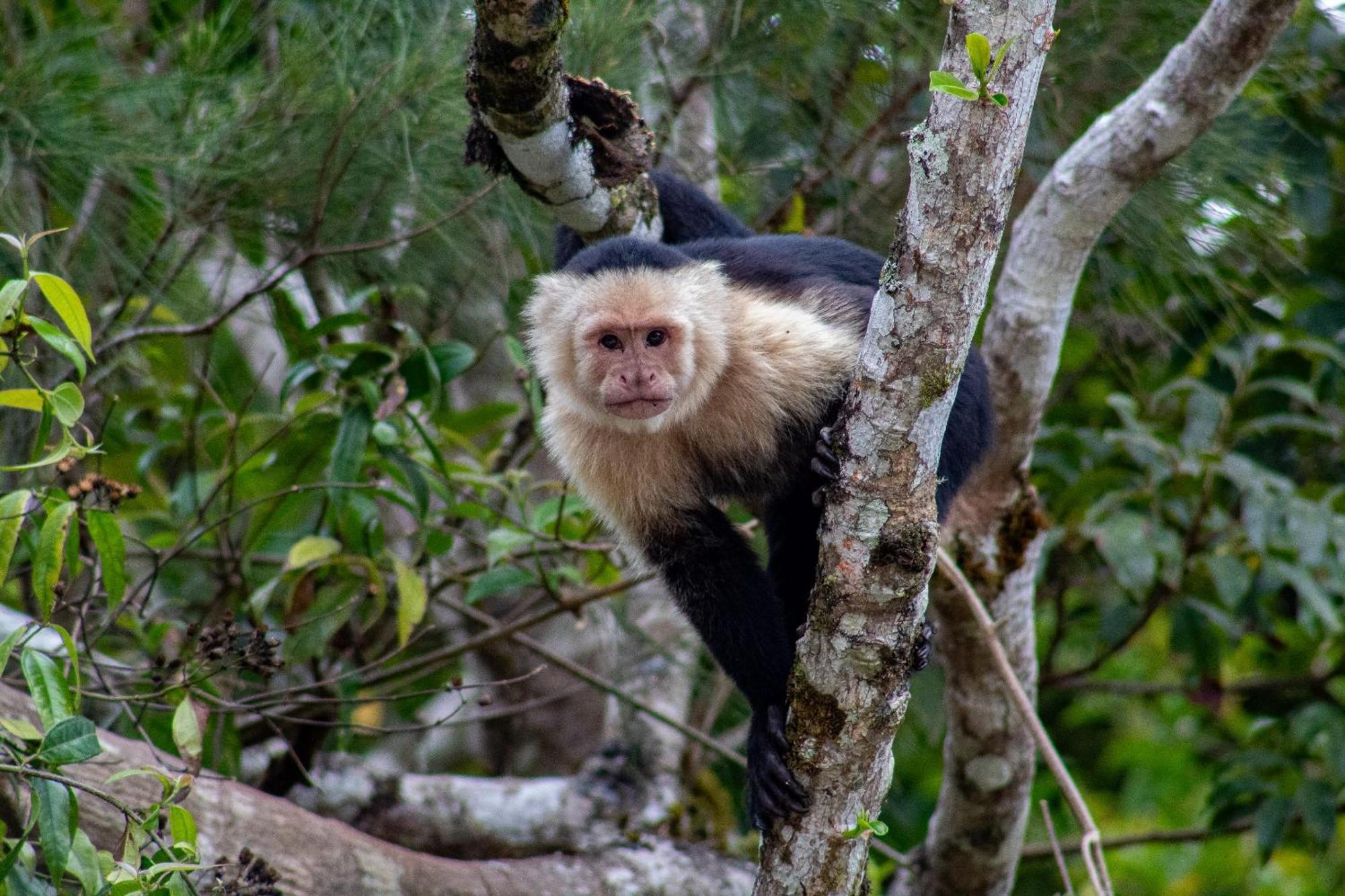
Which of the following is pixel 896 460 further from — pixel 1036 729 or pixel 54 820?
pixel 54 820

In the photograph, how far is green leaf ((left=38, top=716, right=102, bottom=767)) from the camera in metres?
1.78

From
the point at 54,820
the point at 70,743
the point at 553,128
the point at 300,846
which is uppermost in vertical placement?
the point at 553,128

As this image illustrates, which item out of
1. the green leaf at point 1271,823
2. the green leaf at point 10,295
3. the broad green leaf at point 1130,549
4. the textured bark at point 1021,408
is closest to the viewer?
the green leaf at point 10,295

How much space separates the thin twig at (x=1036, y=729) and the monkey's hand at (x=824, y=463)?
44cm

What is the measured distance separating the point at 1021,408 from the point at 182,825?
218 cm

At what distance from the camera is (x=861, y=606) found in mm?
2035

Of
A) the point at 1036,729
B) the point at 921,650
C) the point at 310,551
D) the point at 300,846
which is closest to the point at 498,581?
the point at 310,551

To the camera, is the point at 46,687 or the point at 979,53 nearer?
the point at 979,53

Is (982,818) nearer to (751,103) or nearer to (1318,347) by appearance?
(1318,347)

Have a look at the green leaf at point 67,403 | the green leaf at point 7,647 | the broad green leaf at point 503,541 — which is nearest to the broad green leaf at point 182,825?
the green leaf at point 7,647

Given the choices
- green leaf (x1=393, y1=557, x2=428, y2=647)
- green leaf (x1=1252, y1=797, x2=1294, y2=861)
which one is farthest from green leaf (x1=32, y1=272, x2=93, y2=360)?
green leaf (x1=1252, y1=797, x2=1294, y2=861)

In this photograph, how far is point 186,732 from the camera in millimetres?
2184

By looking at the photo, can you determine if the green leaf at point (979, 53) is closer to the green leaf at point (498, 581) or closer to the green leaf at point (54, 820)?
the green leaf at point (54, 820)

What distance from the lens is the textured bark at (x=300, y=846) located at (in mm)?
2424
